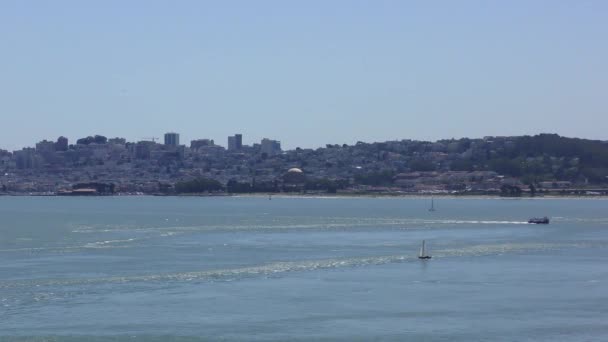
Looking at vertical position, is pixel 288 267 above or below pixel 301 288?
above

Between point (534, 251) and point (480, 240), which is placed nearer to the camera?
point (534, 251)

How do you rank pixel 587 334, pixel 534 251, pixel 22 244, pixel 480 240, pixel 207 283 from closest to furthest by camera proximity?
pixel 587 334 → pixel 207 283 → pixel 534 251 → pixel 22 244 → pixel 480 240

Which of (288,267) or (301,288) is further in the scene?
(288,267)

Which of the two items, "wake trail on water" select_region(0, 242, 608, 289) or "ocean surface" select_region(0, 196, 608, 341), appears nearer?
"ocean surface" select_region(0, 196, 608, 341)

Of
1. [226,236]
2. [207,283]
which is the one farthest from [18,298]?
[226,236]

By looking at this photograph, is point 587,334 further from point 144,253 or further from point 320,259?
point 144,253
